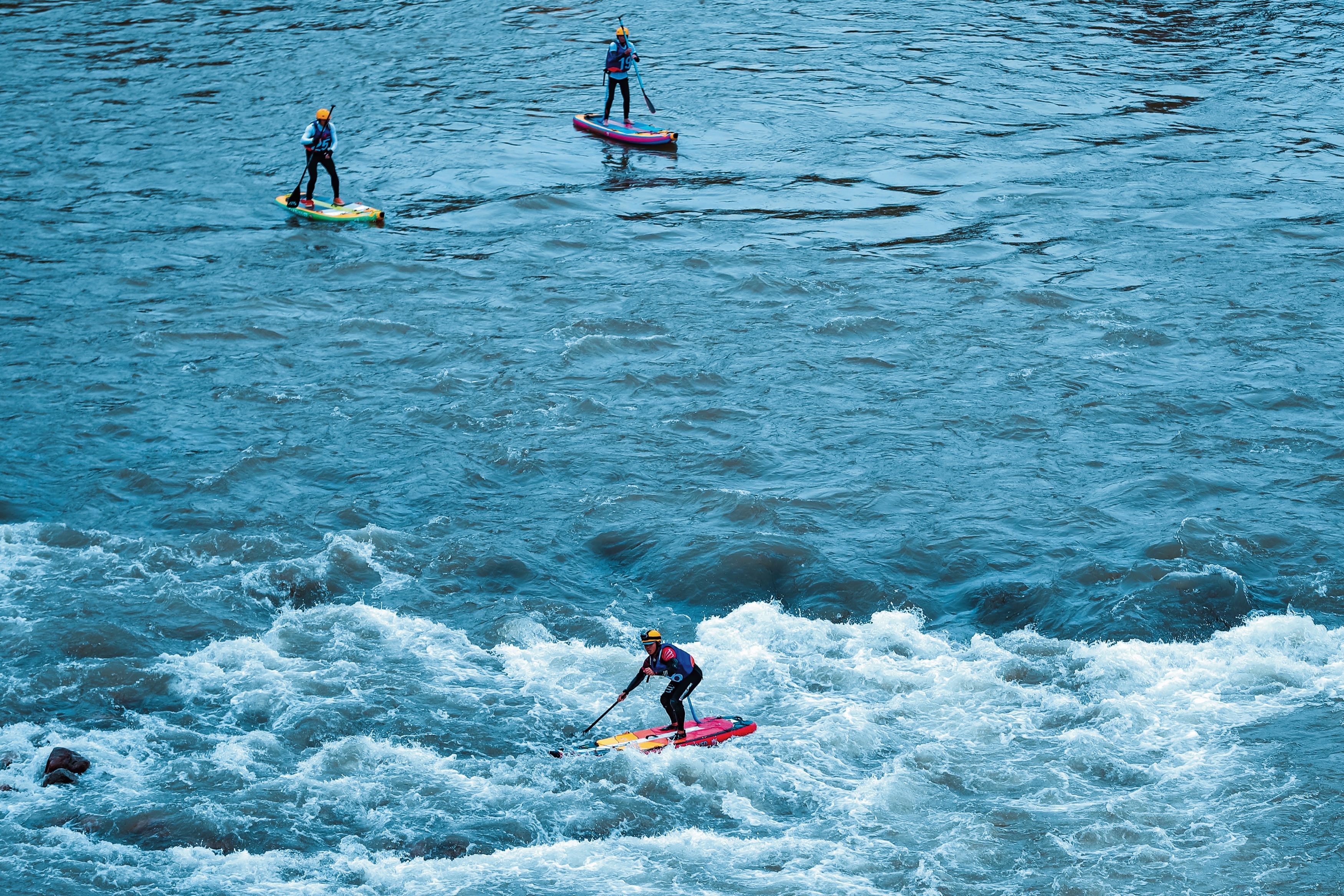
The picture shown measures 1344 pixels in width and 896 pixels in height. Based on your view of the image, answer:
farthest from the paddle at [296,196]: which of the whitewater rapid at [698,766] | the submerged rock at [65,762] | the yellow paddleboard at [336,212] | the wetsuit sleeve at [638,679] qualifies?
the wetsuit sleeve at [638,679]

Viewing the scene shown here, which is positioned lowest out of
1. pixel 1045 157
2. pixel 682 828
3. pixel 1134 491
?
pixel 682 828

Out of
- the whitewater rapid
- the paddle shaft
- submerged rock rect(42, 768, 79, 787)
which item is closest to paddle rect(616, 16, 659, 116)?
the whitewater rapid

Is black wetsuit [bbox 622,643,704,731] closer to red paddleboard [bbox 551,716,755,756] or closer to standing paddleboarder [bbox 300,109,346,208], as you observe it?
red paddleboard [bbox 551,716,755,756]

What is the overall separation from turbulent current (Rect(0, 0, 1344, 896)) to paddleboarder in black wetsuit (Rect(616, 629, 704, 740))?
2.04 feet

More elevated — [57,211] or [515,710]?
[57,211]

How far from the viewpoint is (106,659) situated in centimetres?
1667

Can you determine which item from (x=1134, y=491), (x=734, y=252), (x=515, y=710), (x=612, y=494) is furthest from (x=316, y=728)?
(x=734, y=252)

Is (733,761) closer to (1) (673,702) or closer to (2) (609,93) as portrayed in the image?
(1) (673,702)

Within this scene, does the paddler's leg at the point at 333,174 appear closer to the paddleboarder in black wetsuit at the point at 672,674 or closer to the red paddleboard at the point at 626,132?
the red paddleboard at the point at 626,132

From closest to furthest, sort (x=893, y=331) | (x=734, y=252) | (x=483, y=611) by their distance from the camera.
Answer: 1. (x=483, y=611)
2. (x=893, y=331)
3. (x=734, y=252)

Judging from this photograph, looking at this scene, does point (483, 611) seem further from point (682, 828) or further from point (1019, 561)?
point (1019, 561)

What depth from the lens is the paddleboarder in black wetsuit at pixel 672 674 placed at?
15227mm

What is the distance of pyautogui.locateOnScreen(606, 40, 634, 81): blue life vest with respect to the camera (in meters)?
33.8

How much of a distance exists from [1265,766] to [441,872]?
8.95 metres
